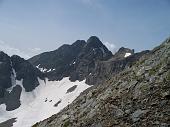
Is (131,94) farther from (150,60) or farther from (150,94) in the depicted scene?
(150,60)

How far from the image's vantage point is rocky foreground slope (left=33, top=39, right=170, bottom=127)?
15609mm

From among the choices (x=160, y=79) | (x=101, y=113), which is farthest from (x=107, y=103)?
(x=160, y=79)

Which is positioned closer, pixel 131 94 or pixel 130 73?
pixel 131 94

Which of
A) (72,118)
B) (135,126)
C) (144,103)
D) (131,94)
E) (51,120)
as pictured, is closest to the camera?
(135,126)

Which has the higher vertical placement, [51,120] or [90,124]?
[51,120]

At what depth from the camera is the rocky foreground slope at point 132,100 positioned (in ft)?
51.2

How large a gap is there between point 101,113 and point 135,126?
290cm

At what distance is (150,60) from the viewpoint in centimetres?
1969

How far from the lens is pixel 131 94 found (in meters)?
17.5

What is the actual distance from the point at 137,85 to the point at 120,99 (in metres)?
1.20

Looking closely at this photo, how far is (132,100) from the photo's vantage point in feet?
55.6

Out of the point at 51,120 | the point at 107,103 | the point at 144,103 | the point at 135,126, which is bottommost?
the point at 135,126

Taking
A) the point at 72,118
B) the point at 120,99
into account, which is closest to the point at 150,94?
the point at 120,99

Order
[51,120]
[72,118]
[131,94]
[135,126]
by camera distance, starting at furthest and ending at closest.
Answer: [51,120], [72,118], [131,94], [135,126]
